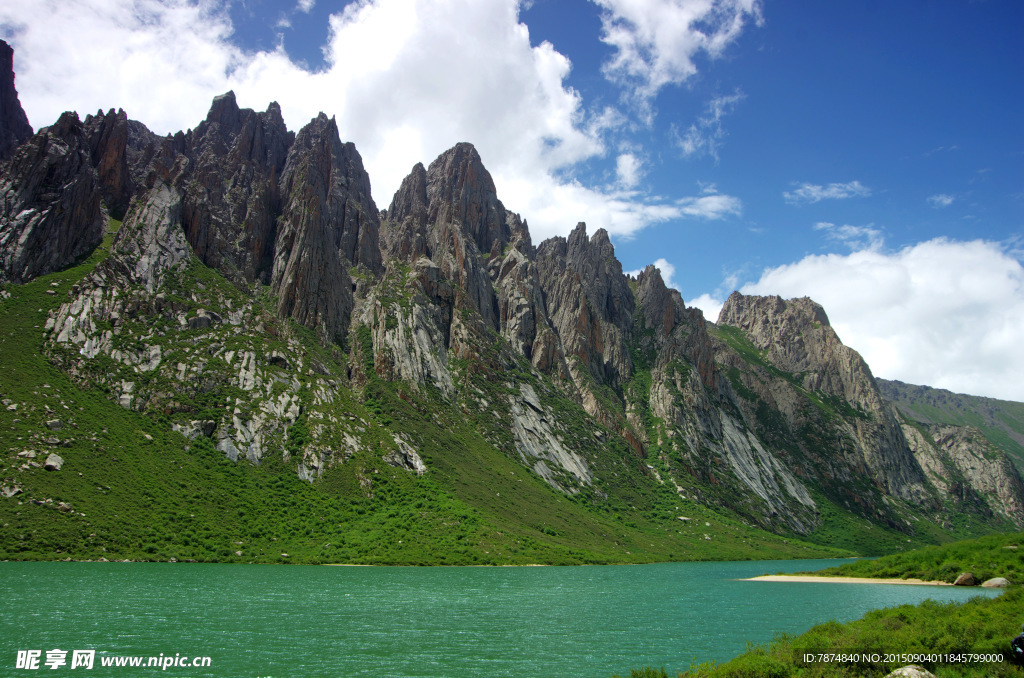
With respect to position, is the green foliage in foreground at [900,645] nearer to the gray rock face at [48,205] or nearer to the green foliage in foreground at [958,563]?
the green foliage in foreground at [958,563]

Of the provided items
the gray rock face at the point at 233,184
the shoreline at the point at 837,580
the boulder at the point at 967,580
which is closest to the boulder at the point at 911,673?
the boulder at the point at 967,580

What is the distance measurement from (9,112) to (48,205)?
148 feet

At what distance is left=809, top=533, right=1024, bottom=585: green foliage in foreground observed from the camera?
60.9 meters

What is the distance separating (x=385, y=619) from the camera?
40.7 m

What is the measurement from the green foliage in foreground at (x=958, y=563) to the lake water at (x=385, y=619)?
17.6 feet

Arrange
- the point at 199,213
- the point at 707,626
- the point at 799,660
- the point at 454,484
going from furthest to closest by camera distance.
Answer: the point at 199,213 < the point at 454,484 < the point at 707,626 < the point at 799,660

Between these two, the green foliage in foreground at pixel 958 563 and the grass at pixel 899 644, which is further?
the green foliage in foreground at pixel 958 563

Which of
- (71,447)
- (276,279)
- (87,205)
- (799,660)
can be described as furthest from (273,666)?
(276,279)

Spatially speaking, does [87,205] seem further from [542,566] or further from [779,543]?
[779,543]

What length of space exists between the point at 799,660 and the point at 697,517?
137037 mm

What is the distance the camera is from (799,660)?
23.8m

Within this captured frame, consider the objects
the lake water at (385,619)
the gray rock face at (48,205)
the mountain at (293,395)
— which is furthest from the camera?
the gray rock face at (48,205)

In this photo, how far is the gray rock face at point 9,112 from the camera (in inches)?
5079

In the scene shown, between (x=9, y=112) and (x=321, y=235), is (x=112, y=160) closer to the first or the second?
(x=9, y=112)
